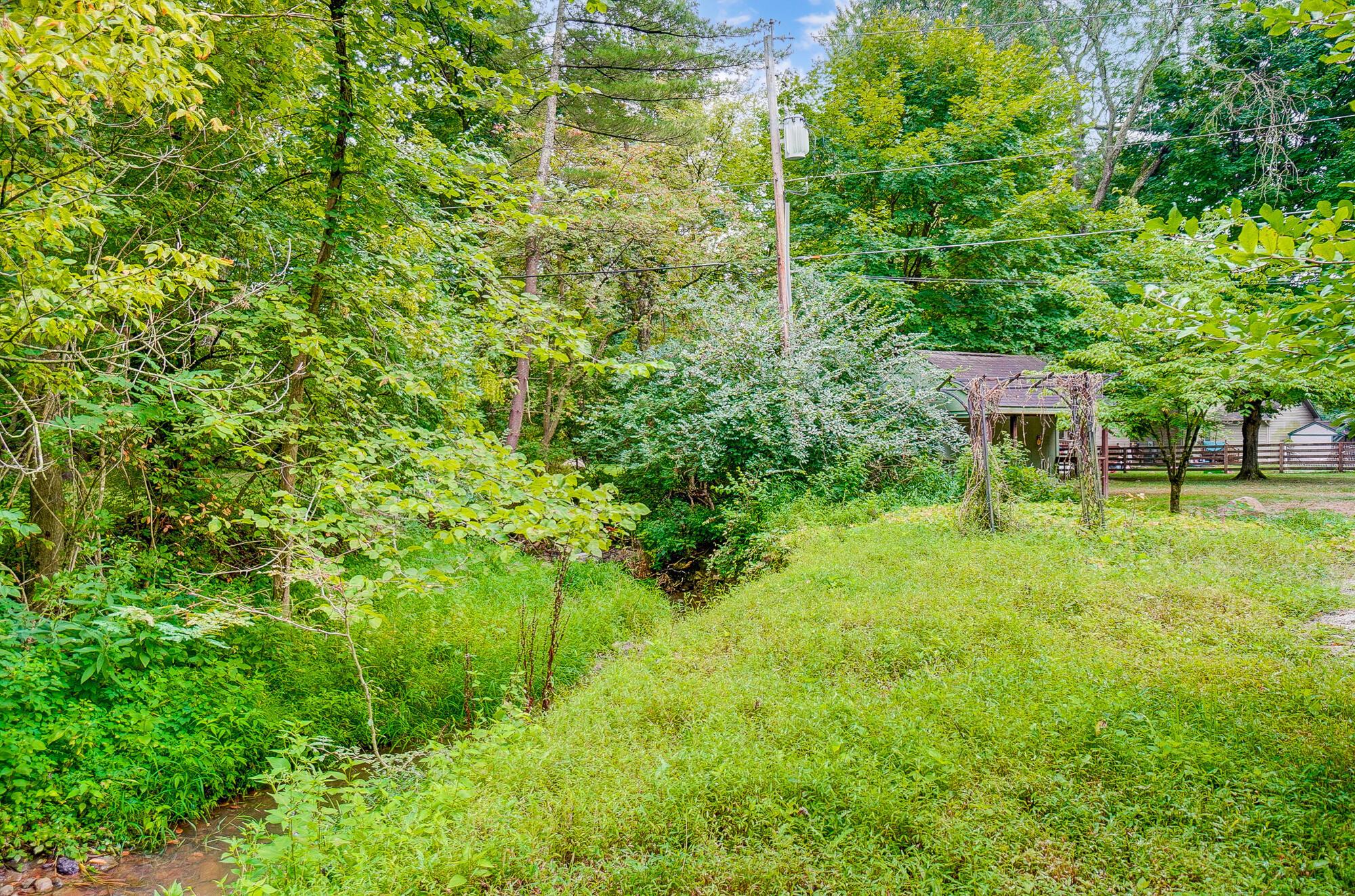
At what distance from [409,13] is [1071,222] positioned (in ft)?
58.0

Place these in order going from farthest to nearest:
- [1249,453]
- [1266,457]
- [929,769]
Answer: [1266,457], [1249,453], [929,769]

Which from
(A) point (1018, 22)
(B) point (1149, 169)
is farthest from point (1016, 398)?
(A) point (1018, 22)

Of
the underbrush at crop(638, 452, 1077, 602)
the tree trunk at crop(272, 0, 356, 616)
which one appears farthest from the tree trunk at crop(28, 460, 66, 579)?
the underbrush at crop(638, 452, 1077, 602)

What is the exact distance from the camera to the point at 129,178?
14.7 ft

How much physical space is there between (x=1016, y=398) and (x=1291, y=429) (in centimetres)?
2802

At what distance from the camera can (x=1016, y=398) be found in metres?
13.8

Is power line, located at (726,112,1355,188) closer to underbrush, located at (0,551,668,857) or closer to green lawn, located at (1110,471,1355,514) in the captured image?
green lawn, located at (1110,471,1355,514)

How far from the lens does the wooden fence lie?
72.4 ft

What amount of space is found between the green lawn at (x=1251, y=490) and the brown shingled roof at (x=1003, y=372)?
2.31m

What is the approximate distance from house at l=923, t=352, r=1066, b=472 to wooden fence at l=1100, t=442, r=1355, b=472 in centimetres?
871

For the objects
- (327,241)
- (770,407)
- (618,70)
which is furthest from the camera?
(618,70)

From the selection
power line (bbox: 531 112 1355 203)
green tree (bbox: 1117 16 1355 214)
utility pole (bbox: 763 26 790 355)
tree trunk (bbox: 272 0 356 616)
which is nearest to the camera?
tree trunk (bbox: 272 0 356 616)

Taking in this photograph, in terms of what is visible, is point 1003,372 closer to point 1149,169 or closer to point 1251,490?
point 1251,490

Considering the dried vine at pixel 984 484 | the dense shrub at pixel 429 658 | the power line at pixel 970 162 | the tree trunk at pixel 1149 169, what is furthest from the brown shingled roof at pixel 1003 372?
the dense shrub at pixel 429 658
